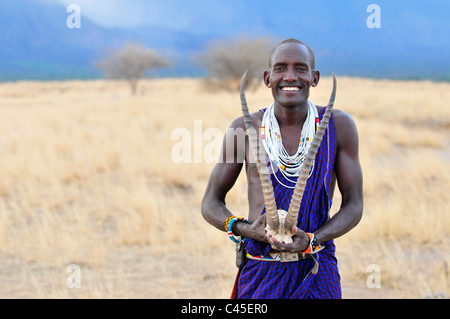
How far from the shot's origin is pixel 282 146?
8.19 feet

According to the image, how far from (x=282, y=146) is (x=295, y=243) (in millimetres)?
550

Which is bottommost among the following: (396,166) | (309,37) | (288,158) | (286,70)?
(288,158)

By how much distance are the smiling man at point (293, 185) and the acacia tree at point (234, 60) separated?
2819 centimetres

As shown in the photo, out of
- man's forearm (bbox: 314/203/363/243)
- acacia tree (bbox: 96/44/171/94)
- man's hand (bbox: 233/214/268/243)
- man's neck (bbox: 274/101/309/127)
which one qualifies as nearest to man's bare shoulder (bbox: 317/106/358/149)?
man's neck (bbox: 274/101/309/127)

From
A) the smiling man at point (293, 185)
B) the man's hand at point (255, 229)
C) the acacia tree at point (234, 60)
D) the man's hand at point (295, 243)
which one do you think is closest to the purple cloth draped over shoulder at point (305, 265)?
the smiling man at point (293, 185)

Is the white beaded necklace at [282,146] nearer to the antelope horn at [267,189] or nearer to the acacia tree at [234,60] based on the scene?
the antelope horn at [267,189]

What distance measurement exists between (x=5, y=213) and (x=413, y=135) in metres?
9.01

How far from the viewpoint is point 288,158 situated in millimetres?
2453

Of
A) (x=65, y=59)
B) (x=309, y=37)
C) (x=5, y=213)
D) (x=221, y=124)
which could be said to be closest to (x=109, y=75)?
(x=221, y=124)

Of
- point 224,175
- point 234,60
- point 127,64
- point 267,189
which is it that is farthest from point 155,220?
point 127,64

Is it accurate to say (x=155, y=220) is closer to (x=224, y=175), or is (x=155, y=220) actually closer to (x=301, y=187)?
(x=224, y=175)

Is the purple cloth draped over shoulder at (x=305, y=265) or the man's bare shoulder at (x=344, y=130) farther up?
the man's bare shoulder at (x=344, y=130)

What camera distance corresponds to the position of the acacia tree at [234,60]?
31391 millimetres
